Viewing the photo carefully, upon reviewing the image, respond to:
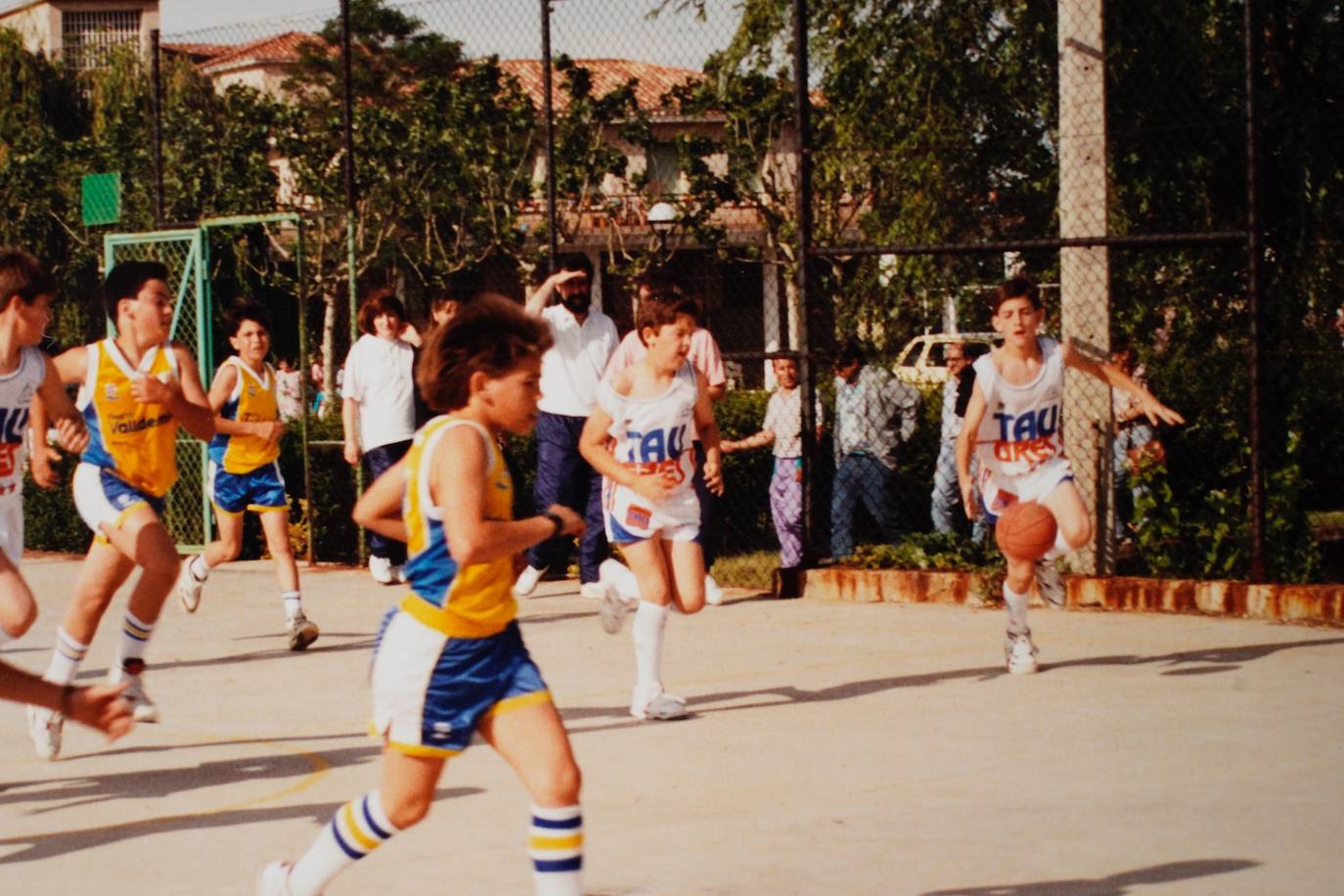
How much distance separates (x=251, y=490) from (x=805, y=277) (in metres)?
3.71

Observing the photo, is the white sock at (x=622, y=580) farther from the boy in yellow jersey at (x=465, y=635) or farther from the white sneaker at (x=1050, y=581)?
the boy in yellow jersey at (x=465, y=635)

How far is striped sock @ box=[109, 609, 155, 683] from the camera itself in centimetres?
868

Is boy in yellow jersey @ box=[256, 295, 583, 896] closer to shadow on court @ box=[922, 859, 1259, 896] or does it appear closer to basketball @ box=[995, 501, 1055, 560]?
shadow on court @ box=[922, 859, 1259, 896]

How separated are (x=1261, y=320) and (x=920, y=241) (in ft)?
15.5

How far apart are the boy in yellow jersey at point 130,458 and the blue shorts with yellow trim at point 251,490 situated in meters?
2.42

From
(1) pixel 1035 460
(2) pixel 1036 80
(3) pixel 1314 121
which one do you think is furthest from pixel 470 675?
(2) pixel 1036 80

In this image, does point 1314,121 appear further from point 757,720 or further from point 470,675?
point 470,675

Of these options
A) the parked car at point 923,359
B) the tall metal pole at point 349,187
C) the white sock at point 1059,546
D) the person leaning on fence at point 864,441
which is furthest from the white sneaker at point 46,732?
the parked car at point 923,359

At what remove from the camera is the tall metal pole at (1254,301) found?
11.2m

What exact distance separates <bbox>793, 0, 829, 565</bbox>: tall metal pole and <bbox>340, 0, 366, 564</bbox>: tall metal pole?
3.72m

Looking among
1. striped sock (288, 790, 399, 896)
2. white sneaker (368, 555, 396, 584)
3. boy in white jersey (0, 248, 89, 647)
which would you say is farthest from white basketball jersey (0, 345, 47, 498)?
white sneaker (368, 555, 396, 584)

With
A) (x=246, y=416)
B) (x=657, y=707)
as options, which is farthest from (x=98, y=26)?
(x=657, y=707)

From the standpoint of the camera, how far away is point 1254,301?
443 inches

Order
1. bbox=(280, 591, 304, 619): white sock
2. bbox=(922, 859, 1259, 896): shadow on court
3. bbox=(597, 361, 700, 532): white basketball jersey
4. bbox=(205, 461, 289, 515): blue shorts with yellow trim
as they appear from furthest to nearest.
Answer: bbox=(205, 461, 289, 515): blue shorts with yellow trim, bbox=(280, 591, 304, 619): white sock, bbox=(597, 361, 700, 532): white basketball jersey, bbox=(922, 859, 1259, 896): shadow on court
